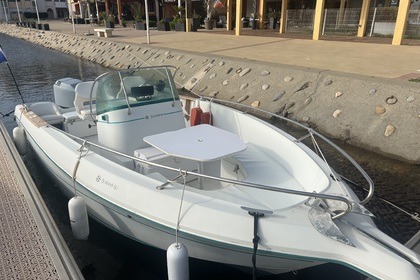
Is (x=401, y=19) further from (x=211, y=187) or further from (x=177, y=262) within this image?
(x=177, y=262)

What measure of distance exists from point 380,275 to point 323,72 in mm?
7768

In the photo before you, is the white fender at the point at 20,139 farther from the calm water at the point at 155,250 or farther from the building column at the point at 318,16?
the building column at the point at 318,16

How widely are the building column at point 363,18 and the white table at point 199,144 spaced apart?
17056mm

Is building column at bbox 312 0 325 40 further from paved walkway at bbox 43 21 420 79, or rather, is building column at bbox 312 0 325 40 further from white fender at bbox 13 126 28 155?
white fender at bbox 13 126 28 155

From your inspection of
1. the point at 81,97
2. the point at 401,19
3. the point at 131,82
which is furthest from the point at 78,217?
the point at 401,19

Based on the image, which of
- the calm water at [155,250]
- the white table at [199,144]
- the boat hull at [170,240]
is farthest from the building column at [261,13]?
the boat hull at [170,240]

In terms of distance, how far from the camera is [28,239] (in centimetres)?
394

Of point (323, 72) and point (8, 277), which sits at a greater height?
point (323, 72)

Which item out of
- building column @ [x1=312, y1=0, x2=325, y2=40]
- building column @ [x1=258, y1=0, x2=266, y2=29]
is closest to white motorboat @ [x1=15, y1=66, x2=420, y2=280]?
building column @ [x1=312, y1=0, x2=325, y2=40]

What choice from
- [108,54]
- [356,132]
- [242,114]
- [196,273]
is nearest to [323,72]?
[356,132]

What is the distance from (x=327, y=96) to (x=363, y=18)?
38.9 feet

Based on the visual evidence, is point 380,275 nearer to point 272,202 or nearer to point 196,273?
point 272,202

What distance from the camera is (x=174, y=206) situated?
11.8 feet

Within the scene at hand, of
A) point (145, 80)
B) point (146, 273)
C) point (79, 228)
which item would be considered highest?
point (145, 80)
